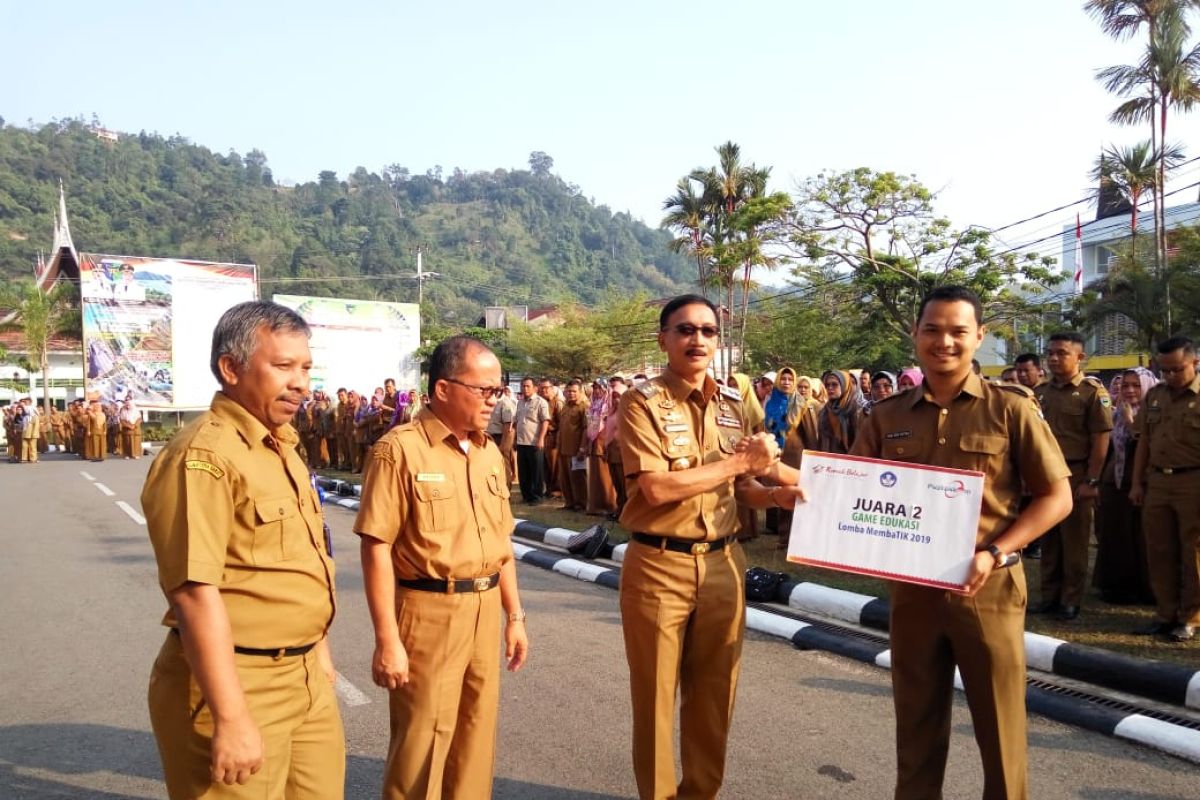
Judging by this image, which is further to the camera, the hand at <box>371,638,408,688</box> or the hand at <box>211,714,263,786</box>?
the hand at <box>371,638,408,688</box>

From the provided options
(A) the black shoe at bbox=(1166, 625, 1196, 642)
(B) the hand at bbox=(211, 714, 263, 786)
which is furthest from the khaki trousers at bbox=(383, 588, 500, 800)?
(A) the black shoe at bbox=(1166, 625, 1196, 642)

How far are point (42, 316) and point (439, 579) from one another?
38746 mm

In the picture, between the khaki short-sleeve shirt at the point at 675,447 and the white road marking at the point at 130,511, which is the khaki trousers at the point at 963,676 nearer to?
the khaki short-sleeve shirt at the point at 675,447

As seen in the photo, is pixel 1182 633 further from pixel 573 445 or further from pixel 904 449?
pixel 573 445

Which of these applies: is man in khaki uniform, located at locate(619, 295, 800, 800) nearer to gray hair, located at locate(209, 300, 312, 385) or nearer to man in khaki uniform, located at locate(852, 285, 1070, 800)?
man in khaki uniform, located at locate(852, 285, 1070, 800)

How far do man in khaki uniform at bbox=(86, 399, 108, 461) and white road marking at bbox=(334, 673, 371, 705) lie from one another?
2522cm

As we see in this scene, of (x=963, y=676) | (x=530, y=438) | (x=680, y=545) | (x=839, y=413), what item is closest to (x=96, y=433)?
(x=530, y=438)

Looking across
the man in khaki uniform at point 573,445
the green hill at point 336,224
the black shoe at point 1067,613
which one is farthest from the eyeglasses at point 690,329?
the green hill at point 336,224

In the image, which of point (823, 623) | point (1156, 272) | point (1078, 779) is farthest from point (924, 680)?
point (1156, 272)

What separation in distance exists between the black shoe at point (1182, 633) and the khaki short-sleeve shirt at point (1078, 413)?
132cm

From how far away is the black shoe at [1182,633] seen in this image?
18.1 feet

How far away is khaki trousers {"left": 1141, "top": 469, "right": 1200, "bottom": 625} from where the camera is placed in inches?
219

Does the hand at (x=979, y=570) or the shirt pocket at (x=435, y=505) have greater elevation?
the shirt pocket at (x=435, y=505)

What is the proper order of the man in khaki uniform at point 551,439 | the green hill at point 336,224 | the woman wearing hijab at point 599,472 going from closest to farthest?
the woman wearing hijab at point 599,472 → the man in khaki uniform at point 551,439 → the green hill at point 336,224
